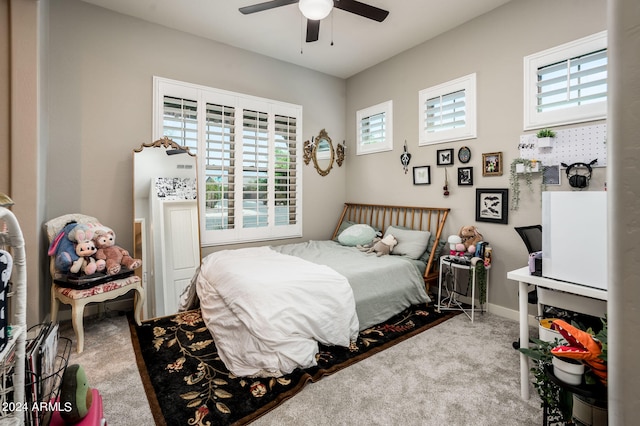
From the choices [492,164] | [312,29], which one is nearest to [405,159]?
[492,164]

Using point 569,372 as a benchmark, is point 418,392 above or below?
below

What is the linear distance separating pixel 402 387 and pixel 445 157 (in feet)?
8.54

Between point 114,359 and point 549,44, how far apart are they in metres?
4.56

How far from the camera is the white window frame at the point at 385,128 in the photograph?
424 centimetres

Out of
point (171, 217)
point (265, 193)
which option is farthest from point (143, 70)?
point (265, 193)

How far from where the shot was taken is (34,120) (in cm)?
239

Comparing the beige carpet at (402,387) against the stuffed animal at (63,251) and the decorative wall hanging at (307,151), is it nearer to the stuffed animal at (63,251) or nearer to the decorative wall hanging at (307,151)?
the stuffed animal at (63,251)

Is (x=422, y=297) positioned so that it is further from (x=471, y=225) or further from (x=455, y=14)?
(x=455, y=14)

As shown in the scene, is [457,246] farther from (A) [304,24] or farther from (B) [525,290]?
(A) [304,24]

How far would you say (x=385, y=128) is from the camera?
14.2ft

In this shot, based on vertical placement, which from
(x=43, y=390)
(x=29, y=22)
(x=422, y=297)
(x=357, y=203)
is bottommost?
(x=422, y=297)

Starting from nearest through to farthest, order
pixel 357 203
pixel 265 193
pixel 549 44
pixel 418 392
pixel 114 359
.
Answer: pixel 418 392 < pixel 114 359 < pixel 549 44 < pixel 265 193 < pixel 357 203

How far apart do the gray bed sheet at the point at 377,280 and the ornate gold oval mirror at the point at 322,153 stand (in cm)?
164

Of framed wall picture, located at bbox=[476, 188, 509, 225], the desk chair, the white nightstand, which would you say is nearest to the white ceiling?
framed wall picture, located at bbox=[476, 188, 509, 225]
